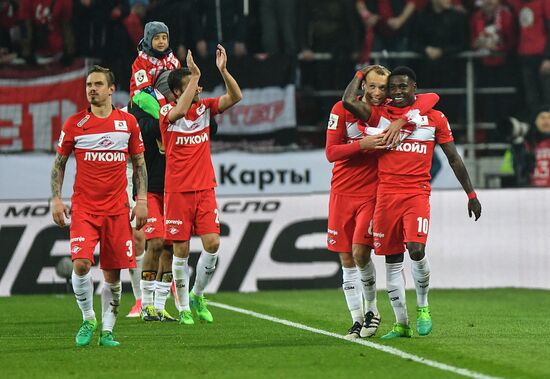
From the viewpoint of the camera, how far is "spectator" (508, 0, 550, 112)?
843 inches

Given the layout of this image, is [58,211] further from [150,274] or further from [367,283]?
[150,274]

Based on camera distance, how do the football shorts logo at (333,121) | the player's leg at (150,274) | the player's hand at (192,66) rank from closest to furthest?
1. the football shorts logo at (333,121)
2. the player's hand at (192,66)
3. the player's leg at (150,274)

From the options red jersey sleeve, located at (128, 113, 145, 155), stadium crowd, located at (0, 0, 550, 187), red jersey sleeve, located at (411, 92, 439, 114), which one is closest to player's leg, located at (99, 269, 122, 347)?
red jersey sleeve, located at (128, 113, 145, 155)

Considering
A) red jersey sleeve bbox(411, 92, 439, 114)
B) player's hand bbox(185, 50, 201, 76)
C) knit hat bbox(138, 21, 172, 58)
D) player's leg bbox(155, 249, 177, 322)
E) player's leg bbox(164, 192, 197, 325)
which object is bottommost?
player's leg bbox(155, 249, 177, 322)

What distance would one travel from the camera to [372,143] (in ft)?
35.4

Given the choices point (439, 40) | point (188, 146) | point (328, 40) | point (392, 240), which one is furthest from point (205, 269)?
point (439, 40)

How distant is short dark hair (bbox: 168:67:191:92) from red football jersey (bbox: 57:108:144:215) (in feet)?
6.12

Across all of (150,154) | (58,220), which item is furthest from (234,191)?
(58,220)

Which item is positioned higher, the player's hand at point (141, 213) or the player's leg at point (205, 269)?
the player's hand at point (141, 213)

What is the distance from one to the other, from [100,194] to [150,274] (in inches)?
111

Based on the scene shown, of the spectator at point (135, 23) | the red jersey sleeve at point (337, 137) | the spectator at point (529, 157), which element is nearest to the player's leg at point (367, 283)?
the red jersey sleeve at point (337, 137)

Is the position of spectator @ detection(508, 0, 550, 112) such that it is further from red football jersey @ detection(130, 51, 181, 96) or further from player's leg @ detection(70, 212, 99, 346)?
player's leg @ detection(70, 212, 99, 346)

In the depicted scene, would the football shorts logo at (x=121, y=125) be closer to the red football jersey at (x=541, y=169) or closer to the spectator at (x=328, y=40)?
the spectator at (x=328, y=40)

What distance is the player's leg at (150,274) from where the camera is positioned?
13477 mm
